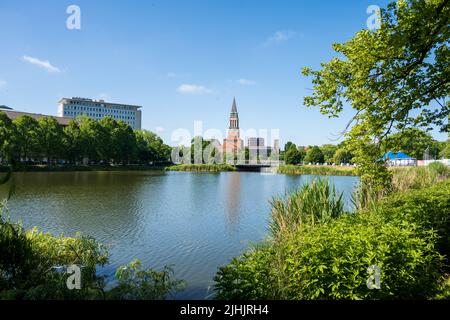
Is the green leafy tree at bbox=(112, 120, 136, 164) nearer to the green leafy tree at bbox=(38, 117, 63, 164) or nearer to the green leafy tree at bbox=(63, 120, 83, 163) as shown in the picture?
the green leafy tree at bbox=(63, 120, 83, 163)

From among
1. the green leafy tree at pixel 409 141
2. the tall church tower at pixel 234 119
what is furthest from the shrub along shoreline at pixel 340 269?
the tall church tower at pixel 234 119

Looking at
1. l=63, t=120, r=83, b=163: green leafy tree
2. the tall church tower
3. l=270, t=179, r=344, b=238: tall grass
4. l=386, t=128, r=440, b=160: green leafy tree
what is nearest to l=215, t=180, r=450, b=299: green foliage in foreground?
l=386, t=128, r=440, b=160: green leafy tree

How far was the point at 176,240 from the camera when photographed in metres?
12.5

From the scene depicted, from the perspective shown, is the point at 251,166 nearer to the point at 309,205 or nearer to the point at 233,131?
the point at 233,131

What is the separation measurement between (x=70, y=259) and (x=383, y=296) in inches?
295

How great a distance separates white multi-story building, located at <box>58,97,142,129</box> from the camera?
5517 inches

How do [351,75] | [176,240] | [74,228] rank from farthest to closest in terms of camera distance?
1. [74,228]
2. [176,240]
3. [351,75]

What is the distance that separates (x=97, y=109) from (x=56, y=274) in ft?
505

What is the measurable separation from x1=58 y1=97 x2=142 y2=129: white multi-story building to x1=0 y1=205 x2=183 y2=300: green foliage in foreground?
134m

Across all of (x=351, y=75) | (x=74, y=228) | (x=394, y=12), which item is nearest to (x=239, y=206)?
(x=74, y=228)

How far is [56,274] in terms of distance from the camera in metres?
6.57

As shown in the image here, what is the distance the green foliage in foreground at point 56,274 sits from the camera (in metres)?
5.49

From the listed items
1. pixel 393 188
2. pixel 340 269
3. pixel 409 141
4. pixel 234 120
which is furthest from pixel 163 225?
pixel 234 120
